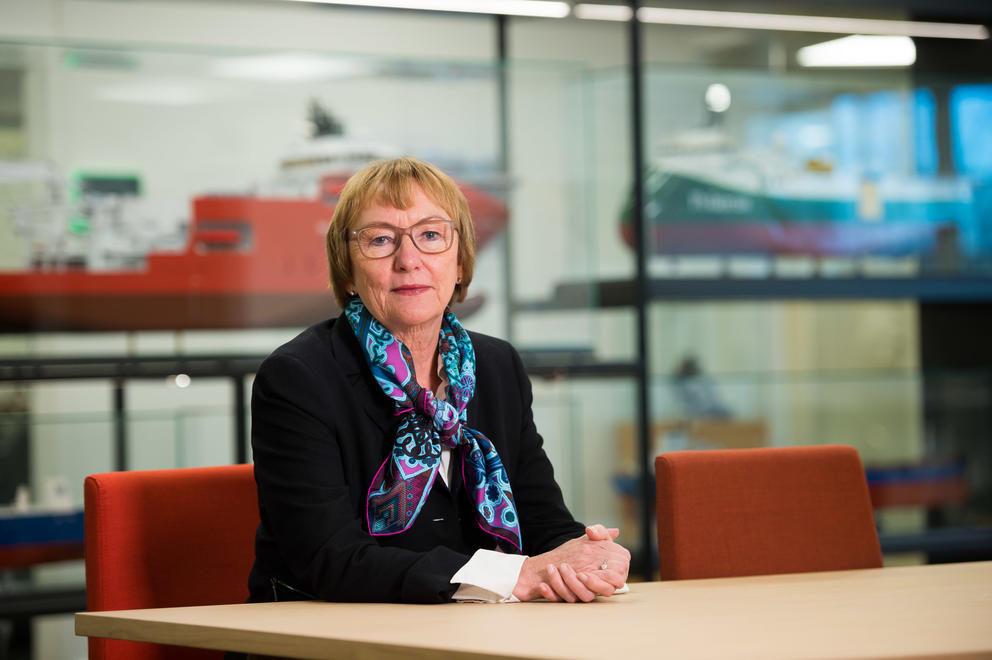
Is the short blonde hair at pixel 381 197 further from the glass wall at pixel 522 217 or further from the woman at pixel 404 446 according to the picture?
the glass wall at pixel 522 217

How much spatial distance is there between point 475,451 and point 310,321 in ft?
6.71

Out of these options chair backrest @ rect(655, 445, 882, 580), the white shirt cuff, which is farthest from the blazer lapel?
chair backrest @ rect(655, 445, 882, 580)

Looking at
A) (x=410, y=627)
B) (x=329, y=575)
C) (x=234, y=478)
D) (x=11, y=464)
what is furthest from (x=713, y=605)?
(x=11, y=464)

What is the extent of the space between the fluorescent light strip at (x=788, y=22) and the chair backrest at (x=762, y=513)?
2293 mm

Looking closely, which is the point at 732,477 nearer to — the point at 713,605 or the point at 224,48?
the point at 713,605

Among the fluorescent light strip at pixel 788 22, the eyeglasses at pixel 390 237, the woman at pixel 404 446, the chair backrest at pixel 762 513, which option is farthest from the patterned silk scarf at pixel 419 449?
the fluorescent light strip at pixel 788 22

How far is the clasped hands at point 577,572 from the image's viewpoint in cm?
149

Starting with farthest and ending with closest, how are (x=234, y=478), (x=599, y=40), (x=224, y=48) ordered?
(x=599, y=40) → (x=224, y=48) → (x=234, y=478)

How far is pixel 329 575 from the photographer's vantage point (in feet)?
5.01

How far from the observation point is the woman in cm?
153

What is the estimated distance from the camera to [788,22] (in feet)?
13.9

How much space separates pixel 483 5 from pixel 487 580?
9.41 feet

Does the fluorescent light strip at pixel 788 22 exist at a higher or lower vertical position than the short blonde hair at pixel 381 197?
higher

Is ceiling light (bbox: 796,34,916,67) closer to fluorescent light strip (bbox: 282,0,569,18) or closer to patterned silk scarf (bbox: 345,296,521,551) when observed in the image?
fluorescent light strip (bbox: 282,0,569,18)
